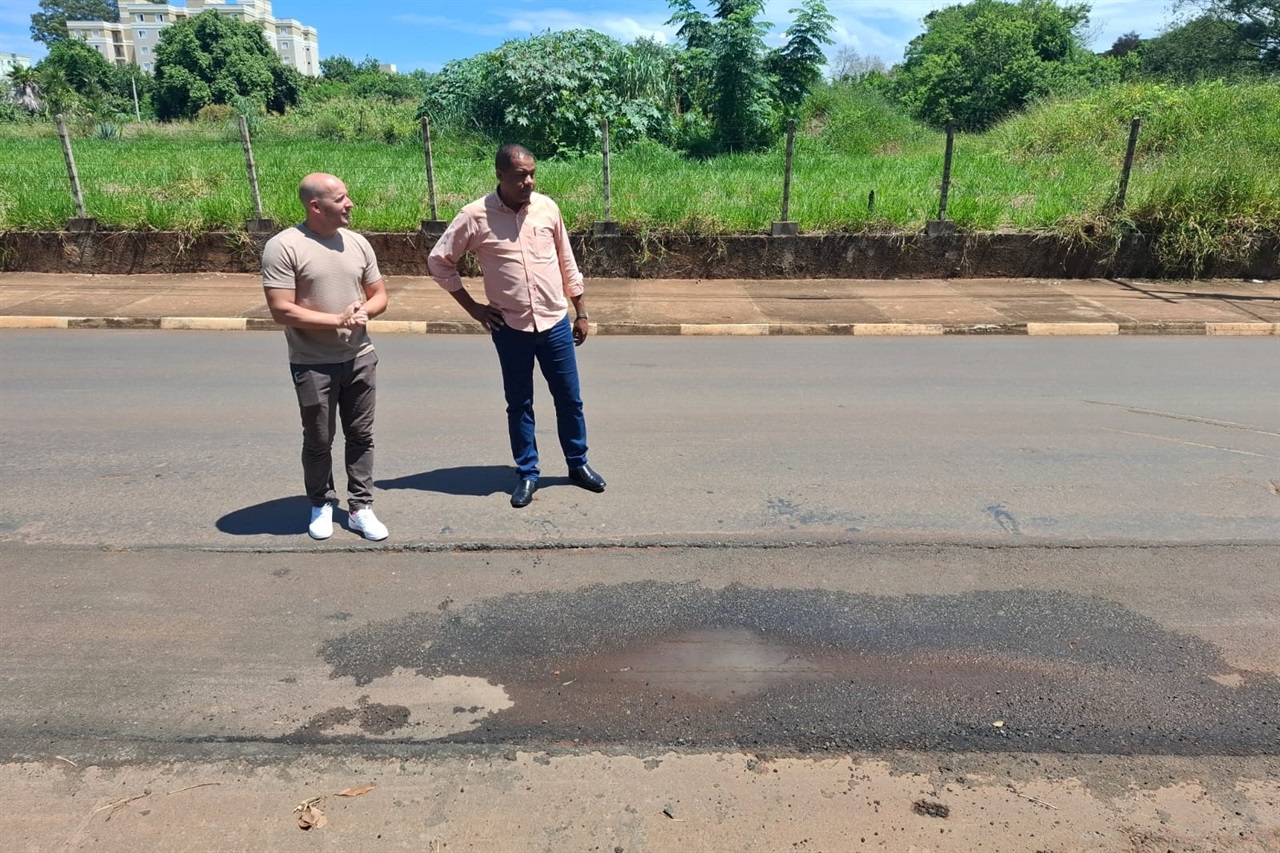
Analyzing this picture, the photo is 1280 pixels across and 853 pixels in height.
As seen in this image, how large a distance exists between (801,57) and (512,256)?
1862 cm

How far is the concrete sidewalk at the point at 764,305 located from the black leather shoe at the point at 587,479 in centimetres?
453

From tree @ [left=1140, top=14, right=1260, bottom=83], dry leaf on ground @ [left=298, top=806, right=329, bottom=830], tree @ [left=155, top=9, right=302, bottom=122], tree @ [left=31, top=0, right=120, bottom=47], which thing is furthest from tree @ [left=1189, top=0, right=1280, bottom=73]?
tree @ [left=31, top=0, right=120, bottom=47]

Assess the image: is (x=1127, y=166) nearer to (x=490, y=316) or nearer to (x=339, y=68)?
(x=490, y=316)

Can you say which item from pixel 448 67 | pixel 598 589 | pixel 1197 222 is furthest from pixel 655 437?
pixel 448 67

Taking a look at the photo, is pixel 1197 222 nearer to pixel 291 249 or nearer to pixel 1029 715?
pixel 1029 715

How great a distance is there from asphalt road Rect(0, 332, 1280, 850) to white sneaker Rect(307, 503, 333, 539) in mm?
69

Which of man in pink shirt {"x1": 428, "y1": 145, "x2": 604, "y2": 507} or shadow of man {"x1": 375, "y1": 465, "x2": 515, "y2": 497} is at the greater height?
man in pink shirt {"x1": 428, "y1": 145, "x2": 604, "y2": 507}

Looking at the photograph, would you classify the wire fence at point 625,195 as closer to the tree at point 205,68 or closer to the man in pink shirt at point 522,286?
the man in pink shirt at point 522,286

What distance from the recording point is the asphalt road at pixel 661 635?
267cm

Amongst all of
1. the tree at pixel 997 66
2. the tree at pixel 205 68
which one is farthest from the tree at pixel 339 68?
the tree at pixel 997 66

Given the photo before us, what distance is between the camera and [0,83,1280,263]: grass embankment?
39.3 ft

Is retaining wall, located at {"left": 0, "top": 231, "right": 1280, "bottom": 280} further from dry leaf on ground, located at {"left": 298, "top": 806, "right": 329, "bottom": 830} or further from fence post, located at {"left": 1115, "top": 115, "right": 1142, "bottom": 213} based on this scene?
dry leaf on ground, located at {"left": 298, "top": 806, "right": 329, "bottom": 830}

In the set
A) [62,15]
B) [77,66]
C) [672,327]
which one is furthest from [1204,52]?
[62,15]

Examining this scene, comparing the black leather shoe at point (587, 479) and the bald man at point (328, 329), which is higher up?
the bald man at point (328, 329)
